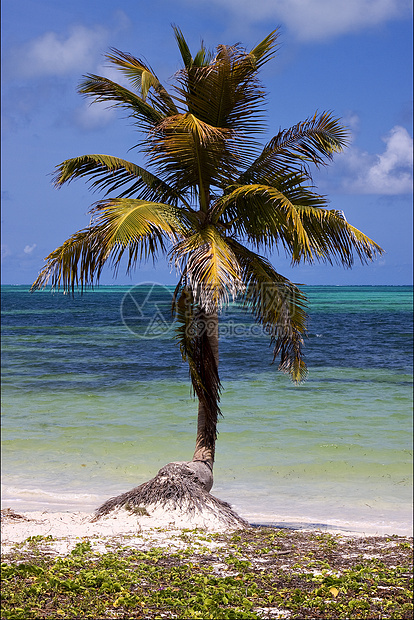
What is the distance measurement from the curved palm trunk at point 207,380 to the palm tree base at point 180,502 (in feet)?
1.38

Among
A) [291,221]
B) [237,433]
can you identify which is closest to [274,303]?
[291,221]

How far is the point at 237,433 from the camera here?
15156 mm

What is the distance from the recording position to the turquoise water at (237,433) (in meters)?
10.6

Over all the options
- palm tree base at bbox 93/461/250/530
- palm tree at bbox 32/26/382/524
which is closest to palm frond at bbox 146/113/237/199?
palm tree at bbox 32/26/382/524

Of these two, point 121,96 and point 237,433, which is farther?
point 237,433

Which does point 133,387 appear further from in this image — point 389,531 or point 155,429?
point 389,531

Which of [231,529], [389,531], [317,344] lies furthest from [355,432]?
[317,344]

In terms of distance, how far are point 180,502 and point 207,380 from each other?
167cm

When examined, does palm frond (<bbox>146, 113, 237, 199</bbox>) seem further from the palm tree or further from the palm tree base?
the palm tree base

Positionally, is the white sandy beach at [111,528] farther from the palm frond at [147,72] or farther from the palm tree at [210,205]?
the palm frond at [147,72]

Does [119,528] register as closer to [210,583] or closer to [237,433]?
[210,583]

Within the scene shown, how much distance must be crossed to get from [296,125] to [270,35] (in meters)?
1.29

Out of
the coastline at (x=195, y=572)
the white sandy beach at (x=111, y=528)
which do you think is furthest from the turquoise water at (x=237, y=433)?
the coastline at (x=195, y=572)

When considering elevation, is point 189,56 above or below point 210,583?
above
